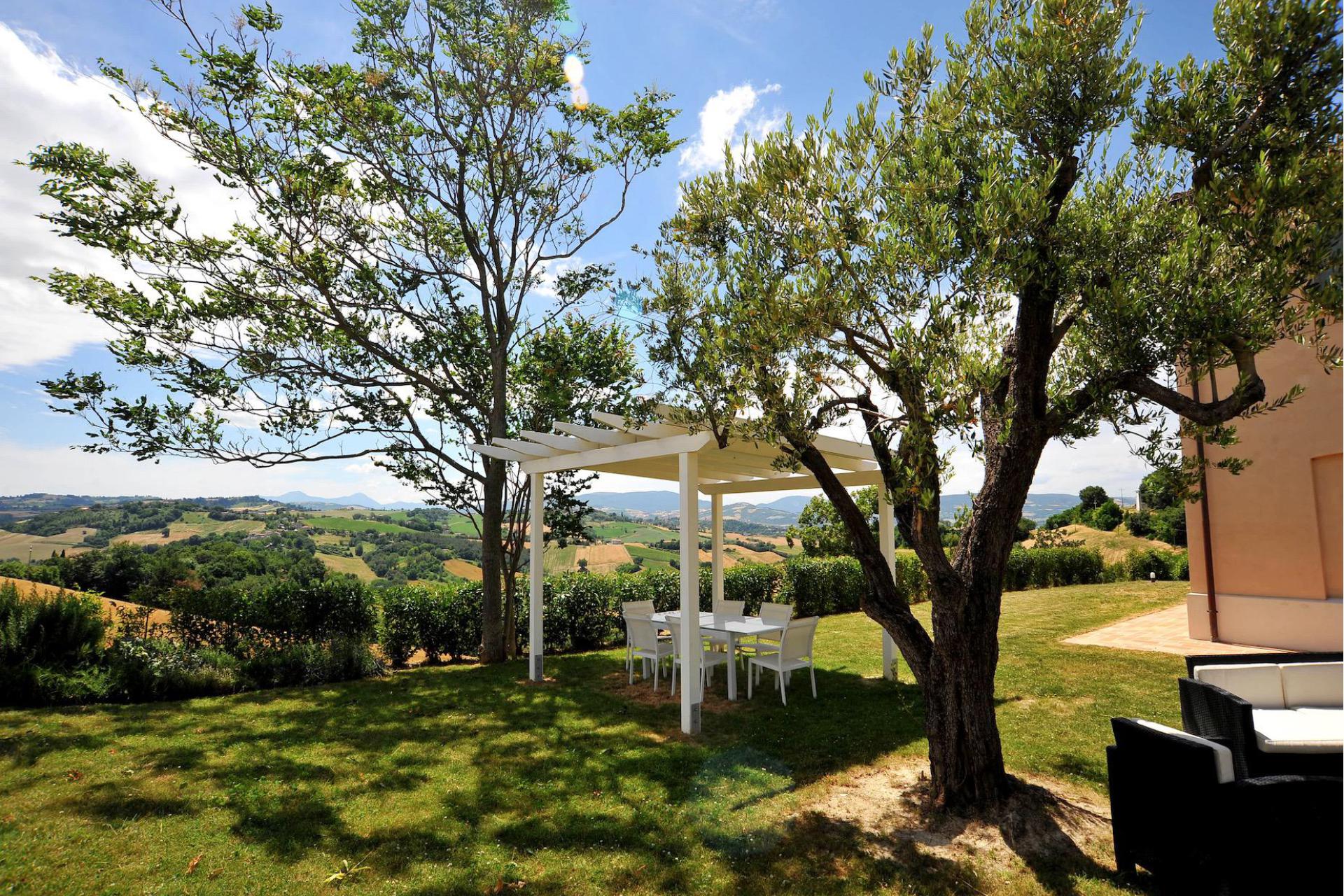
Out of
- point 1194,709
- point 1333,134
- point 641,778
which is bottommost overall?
point 641,778

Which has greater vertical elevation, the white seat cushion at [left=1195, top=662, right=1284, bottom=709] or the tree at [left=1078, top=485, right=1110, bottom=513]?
the tree at [left=1078, top=485, right=1110, bottom=513]

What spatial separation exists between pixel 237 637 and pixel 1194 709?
1121cm

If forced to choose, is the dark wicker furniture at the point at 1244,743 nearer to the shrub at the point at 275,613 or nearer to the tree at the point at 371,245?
the tree at the point at 371,245

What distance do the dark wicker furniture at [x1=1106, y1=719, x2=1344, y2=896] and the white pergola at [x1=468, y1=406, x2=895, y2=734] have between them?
3.11 meters

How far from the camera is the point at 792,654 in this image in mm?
7723

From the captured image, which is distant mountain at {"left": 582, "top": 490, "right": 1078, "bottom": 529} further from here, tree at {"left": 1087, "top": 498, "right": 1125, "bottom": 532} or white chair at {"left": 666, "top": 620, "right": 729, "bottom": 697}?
tree at {"left": 1087, "top": 498, "right": 1125, "bottom": 532}

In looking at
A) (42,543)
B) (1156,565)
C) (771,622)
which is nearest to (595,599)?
(771,622)

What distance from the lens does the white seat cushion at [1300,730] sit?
3.67m

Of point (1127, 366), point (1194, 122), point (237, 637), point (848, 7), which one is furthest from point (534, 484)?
point (1194, 122)

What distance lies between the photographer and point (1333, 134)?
3297 millimetres

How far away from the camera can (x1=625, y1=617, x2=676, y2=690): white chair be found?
849cm

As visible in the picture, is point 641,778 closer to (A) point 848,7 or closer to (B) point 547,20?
(A) point 848,7

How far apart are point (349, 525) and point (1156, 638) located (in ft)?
52.2

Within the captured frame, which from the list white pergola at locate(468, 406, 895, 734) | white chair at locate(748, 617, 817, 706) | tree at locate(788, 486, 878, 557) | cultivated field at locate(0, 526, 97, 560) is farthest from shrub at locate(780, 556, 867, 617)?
cultivated field at locate(0, 526, 97, 560)
